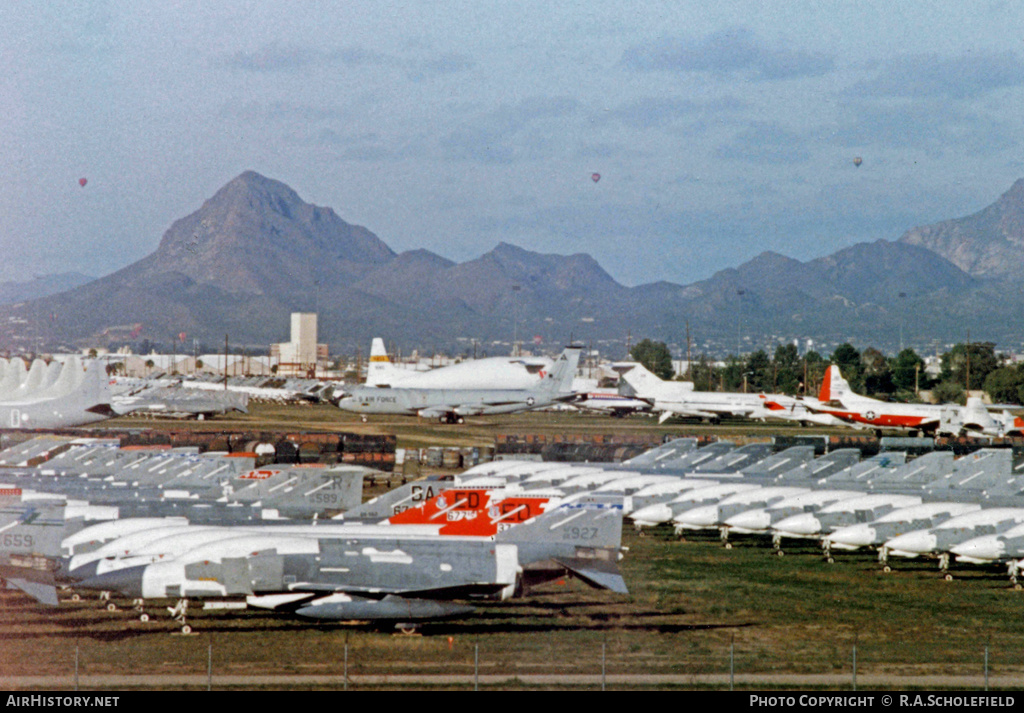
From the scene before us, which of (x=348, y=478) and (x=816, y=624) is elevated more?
(x=348, y=478)

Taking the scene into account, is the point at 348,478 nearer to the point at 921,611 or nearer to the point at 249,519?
the point at 249,519

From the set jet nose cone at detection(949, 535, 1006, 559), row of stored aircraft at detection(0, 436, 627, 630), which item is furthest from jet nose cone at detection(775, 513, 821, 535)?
row of stored aircraft at detection(0, 436, 627, 630)

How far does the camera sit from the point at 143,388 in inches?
6280

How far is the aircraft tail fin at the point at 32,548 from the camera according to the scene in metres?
35.9

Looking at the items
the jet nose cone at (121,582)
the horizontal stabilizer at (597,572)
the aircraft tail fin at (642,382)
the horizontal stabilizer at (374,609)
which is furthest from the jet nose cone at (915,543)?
the aircraft tail fin at (642,382)

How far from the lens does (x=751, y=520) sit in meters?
52.5

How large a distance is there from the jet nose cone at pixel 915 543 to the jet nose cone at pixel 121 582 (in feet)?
100

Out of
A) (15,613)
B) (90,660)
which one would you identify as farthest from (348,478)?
(90,660)

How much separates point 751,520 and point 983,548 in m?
10.4

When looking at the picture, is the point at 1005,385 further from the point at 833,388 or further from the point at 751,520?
the point at 751,520

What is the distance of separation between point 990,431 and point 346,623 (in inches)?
3458

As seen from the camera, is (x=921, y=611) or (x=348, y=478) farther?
(x=348, y=478)

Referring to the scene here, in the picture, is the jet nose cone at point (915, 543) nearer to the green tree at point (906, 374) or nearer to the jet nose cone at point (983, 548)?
the jet nose cone at point (983, 548)

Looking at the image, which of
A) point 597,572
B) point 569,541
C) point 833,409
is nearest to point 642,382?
point 833,409
